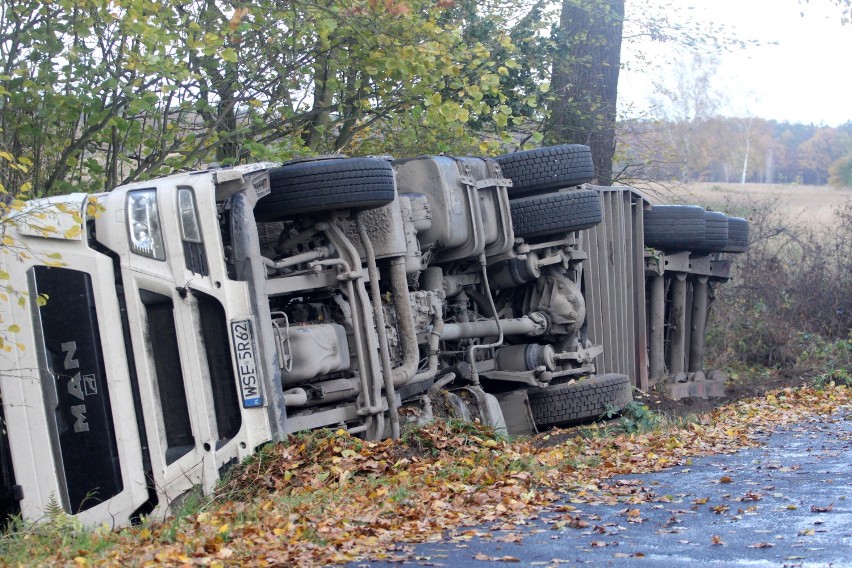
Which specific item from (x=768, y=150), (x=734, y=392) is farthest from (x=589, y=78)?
(x=768, y=150)

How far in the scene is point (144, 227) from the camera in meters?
5.96

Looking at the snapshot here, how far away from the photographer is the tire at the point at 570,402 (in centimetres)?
895

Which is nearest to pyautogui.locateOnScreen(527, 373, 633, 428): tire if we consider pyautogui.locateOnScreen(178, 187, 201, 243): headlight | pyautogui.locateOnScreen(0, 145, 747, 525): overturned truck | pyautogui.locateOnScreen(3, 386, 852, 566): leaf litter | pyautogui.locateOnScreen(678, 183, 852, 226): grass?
pyautogui.locateOnScreen(0, 145, 747, 525): overturned truck

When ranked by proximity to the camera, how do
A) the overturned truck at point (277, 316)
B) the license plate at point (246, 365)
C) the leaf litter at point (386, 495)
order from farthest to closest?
the license plate at point (246, 365) → the overturned truck at point (277, 316) → the leaf litter at point (386, 495)

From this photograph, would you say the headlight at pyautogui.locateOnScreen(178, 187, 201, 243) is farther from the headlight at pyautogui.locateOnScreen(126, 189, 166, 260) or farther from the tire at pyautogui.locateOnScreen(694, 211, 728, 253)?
the tire at pyautogui.locateOnScreen(694, 211, 728, 253)

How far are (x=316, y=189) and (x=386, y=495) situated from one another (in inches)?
74.4

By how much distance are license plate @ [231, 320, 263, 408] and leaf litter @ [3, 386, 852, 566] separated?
0.26 metres

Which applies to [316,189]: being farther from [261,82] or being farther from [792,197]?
[792,197]

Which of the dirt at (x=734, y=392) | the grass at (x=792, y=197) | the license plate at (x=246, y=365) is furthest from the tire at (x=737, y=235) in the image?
the grass at (x=792, y=197)

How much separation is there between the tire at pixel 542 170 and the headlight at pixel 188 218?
138 inches

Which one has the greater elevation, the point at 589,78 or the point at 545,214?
the point at 589,78

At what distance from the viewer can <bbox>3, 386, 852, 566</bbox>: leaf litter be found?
4695 mm

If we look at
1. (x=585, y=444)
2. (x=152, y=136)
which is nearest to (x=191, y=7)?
(x=152, y=136)

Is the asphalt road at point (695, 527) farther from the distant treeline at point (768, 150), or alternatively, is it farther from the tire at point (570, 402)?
the distant treeline at point (768, 150)
